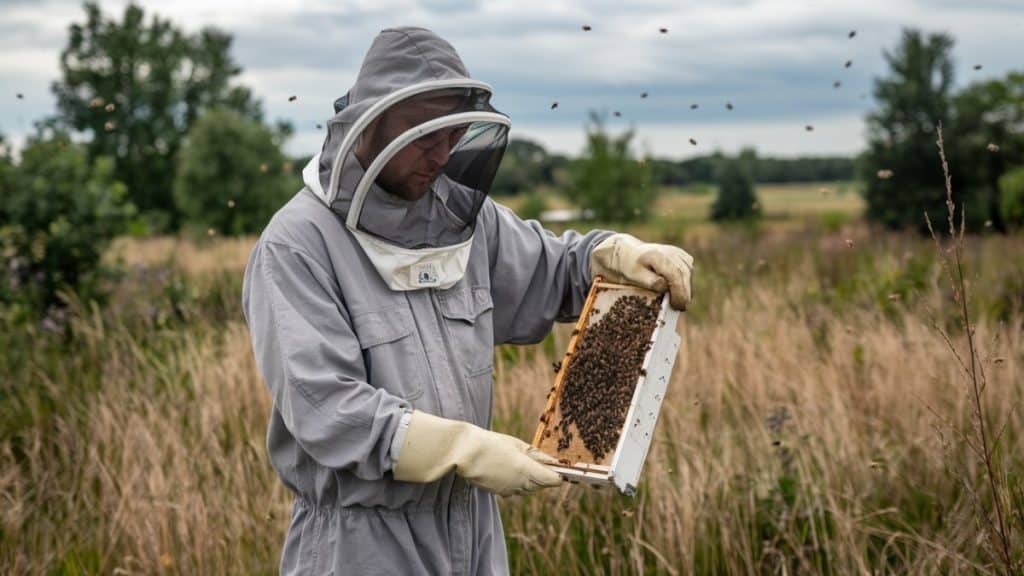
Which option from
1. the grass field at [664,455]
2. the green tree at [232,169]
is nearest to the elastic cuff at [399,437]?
the grass field at [664,455]

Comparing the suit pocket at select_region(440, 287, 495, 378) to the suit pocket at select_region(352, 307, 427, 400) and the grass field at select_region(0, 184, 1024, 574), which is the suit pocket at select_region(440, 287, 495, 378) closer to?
the suit pocket at select_region(352, 307, 427, 400)

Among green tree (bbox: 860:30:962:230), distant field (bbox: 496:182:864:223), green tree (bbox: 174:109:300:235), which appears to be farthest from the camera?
distant field (bbox: 496:182:864:223)

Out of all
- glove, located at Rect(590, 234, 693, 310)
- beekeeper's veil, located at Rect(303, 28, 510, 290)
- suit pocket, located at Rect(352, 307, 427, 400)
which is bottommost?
suit pocket, located at Rect(352, 307, 427, 400)

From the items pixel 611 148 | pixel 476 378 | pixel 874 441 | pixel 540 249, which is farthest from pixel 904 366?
pixel 611 148

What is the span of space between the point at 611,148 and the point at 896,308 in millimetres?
31158

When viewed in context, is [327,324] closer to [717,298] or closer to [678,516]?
[678,516]

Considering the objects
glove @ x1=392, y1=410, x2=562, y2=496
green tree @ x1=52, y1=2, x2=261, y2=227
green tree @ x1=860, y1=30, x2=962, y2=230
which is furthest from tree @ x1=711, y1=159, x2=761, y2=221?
glove @ x1=392, y1=410, x2=562, y2=496

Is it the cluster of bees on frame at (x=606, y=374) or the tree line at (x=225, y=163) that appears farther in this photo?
the tree line at (x=225, y=163)

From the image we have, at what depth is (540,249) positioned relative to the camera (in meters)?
3.45

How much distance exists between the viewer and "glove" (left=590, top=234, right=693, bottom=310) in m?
3.24

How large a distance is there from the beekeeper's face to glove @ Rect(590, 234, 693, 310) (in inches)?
31.3

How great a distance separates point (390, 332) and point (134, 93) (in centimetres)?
4921

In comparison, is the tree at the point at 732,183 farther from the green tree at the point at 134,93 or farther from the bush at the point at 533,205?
the green tree at the point at 134,93

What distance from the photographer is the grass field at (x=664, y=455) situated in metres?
4.41
